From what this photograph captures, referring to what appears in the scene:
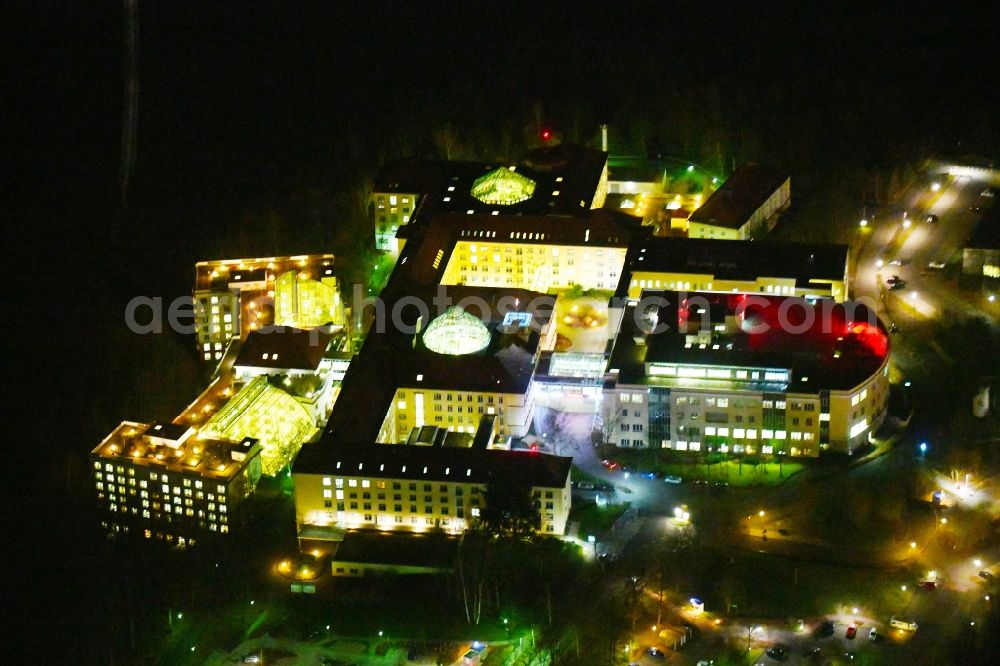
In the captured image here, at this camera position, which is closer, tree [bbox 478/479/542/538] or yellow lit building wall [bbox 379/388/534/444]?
tree [bbox 478/479/542/538]

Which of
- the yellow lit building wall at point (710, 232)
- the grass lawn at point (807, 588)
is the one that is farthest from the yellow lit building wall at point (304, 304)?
the grass lawn at point (807, 588)

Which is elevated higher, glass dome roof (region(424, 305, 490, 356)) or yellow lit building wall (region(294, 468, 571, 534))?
glass dome roof (region(424, 305, 490, 356))

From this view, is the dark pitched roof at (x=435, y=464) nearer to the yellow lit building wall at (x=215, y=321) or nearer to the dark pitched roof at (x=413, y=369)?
the dark pitched roof at (x=413, y=369)

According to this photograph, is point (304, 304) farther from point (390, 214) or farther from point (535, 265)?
point (535, 265)

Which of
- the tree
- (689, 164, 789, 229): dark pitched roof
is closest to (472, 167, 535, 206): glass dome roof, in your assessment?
(689, 164, 789, 229): dark pitched roof

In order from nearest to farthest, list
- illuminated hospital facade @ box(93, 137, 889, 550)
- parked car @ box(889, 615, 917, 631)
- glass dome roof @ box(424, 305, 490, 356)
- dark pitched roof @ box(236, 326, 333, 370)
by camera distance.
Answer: parked car @ box(889, 615, 917, 631) → illuminated hospital facade @ box(93, 137, 889, 550) → glass dome roof @ box(424, 305, 490, 356) → dark pitched roof @ box(236, 326, 333, 370)

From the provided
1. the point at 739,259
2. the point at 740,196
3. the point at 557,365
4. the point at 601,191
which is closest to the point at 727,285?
the point at 739,259

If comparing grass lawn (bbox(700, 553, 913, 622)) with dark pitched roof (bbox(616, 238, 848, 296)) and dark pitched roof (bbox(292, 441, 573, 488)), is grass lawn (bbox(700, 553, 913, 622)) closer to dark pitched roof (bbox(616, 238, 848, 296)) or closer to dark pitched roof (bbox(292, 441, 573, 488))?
dark pitched roof (bbox(292, 441, 573, 488))
